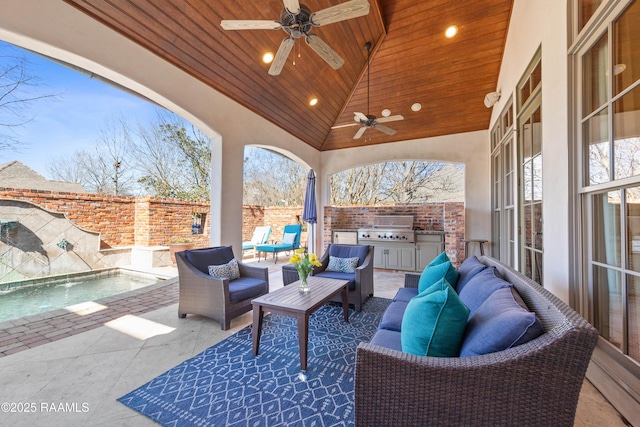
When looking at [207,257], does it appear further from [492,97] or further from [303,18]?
[492,97]

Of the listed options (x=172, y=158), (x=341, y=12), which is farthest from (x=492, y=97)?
(x=172, y=158)

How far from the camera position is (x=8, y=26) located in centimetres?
218

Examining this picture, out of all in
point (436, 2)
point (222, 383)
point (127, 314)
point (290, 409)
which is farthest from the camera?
point (436, 2)

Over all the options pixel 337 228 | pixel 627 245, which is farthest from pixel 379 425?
pixel 337 228

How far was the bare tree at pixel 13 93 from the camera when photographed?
457 cm

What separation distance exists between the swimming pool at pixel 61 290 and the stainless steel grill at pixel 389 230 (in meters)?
4.59

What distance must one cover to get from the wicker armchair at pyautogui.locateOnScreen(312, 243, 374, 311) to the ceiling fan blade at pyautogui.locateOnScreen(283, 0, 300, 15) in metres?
2.85

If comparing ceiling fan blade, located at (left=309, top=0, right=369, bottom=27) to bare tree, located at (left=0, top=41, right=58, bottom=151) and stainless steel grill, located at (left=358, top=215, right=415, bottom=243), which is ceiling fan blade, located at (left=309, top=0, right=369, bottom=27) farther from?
bare tree, located at (left=0, top=41, right=58, bottom=151)

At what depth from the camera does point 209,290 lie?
290cm

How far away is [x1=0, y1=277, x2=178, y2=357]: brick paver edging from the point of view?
2473mm

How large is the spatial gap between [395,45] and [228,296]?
16.2 ft

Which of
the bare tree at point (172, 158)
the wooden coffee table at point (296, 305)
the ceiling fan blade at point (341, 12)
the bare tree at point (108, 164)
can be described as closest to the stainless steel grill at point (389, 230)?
the wooden coffee table at point (296, 305)

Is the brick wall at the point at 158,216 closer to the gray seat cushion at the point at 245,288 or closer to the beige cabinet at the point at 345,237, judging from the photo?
the beige cabinet at the point at 345,237

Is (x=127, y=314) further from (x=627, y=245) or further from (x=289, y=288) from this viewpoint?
(x=627, y=245)
